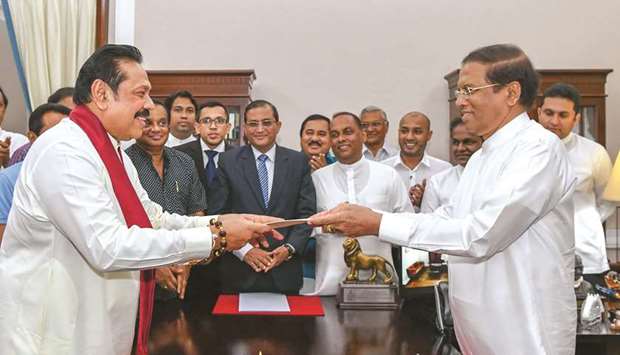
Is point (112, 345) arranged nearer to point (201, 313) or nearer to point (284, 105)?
point (201, 313)

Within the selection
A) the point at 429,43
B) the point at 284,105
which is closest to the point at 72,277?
the point at 284,105

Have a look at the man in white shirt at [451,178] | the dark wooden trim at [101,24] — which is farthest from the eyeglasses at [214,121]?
the dark wooden trim at [101,24]

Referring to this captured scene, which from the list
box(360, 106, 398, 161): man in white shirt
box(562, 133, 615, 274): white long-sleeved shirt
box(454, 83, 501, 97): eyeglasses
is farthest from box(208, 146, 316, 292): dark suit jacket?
box(562, 133, 615, 274): white long-sleeved shirt

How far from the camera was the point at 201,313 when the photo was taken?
2.80 m

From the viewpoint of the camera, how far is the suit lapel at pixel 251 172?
11.5ft

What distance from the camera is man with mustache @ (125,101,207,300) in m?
3.31

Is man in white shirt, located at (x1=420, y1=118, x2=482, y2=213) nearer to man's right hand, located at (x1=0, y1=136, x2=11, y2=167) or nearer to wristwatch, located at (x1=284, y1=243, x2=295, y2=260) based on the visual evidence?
wristwatch, located at (x1=284, y1=243, x2=295, y2=260)

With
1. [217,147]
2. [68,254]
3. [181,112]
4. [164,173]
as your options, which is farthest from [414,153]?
[68,254]

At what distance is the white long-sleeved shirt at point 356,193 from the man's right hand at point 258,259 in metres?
0.39

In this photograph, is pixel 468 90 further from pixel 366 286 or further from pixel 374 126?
pixel 374 126

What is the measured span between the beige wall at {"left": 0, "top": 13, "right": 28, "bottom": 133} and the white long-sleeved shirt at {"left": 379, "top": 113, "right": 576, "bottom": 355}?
406cm

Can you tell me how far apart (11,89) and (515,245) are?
4493mm

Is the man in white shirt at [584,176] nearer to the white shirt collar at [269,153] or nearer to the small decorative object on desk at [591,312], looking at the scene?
the small decorative object on desk at [591,312]

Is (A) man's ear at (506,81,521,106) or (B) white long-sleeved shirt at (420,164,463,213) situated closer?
(A) man's ear at (506,81,521,106)
